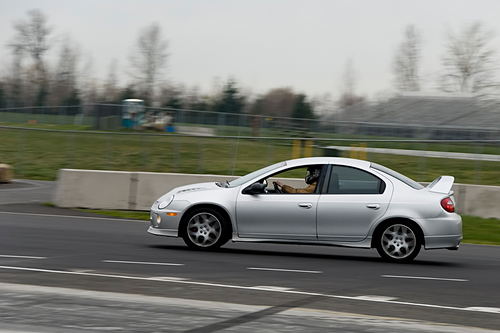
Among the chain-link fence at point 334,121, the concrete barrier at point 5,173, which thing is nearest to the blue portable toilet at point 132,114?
the chain-link fence at point 334,121

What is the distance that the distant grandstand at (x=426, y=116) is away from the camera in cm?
4538

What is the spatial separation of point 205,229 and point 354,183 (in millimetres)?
2214

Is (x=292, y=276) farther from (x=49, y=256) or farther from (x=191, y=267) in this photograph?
(x=49, y=256)

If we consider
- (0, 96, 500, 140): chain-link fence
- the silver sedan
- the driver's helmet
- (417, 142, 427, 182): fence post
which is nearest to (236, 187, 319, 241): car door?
the silver sedan

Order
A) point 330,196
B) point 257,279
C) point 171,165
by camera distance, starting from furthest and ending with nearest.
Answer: point 171,165
point 330,196
point 257,279

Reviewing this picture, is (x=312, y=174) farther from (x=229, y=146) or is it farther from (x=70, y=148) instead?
(x=70, y=148)

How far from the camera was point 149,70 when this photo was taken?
256 feet

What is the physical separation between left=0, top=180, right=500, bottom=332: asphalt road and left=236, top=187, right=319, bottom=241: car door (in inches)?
13.7

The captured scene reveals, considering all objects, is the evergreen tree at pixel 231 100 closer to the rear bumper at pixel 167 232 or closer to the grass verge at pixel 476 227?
Result: the grass verge at pixel 476 227

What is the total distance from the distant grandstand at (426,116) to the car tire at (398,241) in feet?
111

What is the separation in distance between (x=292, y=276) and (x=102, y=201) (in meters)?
9.22

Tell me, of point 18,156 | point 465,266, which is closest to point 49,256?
point 465,266

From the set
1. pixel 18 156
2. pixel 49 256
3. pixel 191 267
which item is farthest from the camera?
pixel 18 156

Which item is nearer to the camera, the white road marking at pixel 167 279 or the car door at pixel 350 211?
the white road marking at pixel 167 279
